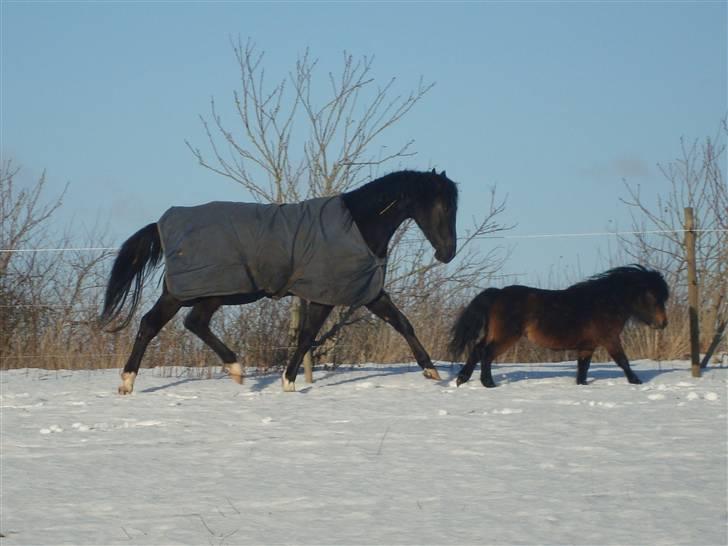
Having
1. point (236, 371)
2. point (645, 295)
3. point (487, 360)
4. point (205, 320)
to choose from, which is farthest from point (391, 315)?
point (645, 295)

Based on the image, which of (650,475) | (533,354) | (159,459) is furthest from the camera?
(533,354)

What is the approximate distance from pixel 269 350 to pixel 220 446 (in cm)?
521

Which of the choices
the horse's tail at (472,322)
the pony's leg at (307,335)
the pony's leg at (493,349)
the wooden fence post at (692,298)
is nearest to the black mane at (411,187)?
the horse's tail at (472,322)

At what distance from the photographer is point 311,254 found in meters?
9.16

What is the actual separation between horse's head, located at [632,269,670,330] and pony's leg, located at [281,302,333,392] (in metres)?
2.73

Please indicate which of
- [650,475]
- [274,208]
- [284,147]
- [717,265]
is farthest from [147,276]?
[717,265]

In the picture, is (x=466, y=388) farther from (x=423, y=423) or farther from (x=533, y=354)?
(x=533, y=354)

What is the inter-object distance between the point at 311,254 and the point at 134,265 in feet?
5.72

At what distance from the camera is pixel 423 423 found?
7402 millimetres

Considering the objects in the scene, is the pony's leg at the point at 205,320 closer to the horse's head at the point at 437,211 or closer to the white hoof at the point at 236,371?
the white hoof at the point at 236,371

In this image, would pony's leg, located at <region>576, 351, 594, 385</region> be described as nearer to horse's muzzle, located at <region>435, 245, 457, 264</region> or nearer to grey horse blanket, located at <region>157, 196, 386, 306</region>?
horse's muzzle, located at <region>435, 245, 457, 264</region>

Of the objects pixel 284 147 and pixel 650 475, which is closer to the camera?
pixel 650 475

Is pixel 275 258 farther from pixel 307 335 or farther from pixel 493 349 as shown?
pixel 493 349

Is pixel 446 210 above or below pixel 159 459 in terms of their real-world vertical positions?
above
